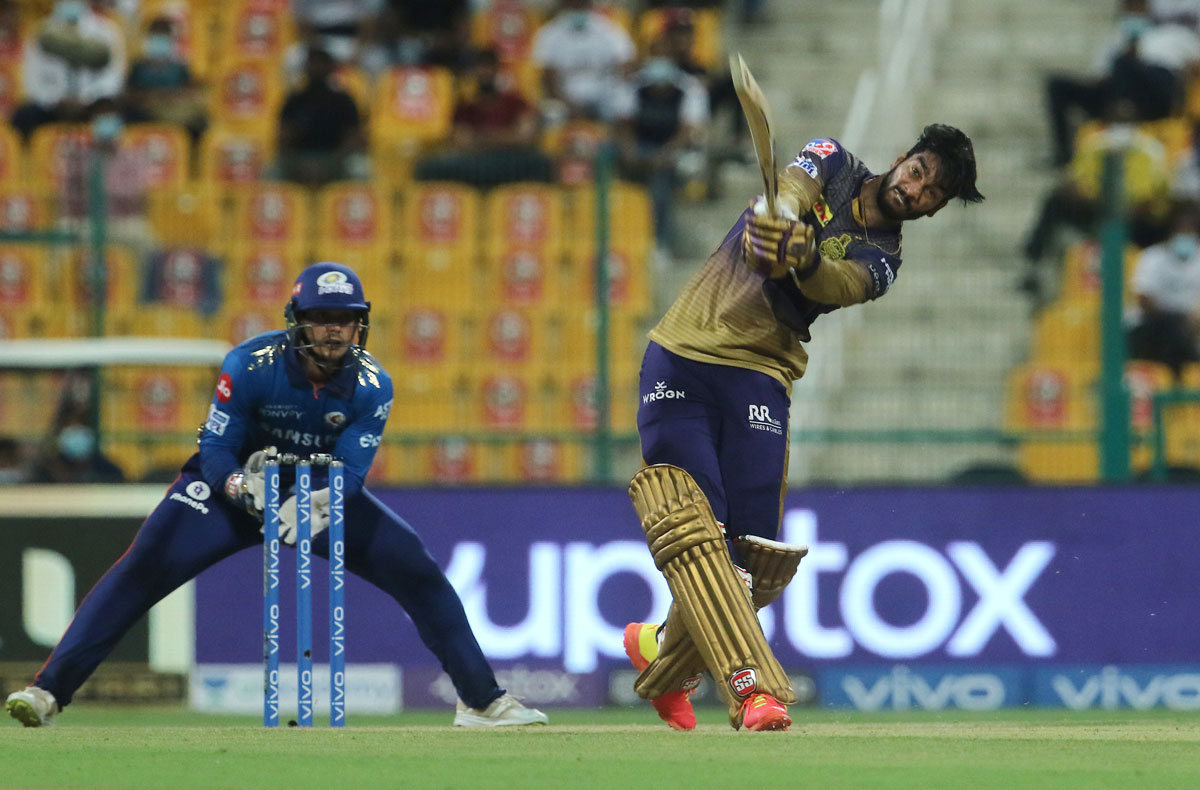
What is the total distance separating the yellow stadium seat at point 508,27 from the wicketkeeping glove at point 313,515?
9.26m

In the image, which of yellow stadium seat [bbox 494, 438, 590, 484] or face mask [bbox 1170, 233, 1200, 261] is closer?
yellow stadium seat [bbox 494, 438, 590, 484]

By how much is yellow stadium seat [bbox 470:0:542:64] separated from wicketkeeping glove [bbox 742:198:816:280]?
10.2 m

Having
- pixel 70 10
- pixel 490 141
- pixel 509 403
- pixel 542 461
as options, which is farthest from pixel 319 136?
pixel 542 461

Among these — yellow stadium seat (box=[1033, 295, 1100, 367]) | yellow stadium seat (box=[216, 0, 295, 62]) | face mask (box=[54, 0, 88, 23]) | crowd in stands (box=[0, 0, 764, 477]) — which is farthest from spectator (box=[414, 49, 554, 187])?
face mask (box=[54, 0, 88, 23])

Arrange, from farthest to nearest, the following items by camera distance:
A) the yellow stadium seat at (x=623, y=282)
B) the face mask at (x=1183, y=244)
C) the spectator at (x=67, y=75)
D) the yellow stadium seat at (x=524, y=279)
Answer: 1. the spectator at (x=67, y=75)
2. the face mask at (x=1183, y=244)
3. the yellow stadium seat at (x=524, y=279)
4. the yellow stadium seat at (x=623, y=282)

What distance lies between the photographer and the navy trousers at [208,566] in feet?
26.2

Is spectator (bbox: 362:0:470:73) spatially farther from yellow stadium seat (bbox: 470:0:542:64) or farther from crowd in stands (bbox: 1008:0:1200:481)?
crowd in stands (bbox: 1008:0:1200:481)

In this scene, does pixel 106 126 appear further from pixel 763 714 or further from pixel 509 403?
pixel 763 714

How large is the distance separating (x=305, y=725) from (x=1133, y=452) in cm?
580

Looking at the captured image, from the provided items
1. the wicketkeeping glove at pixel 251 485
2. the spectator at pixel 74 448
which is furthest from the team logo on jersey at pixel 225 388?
the spectator at pixel 74 448

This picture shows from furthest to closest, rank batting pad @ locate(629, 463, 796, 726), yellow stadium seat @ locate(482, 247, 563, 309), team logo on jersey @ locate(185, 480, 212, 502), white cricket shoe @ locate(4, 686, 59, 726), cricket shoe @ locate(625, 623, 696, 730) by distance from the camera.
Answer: yellow stadium seat @ locate(482, 247, 563, 309), team logo on jersey @ locate(185, 480, 212, 502), white cricket shoe @ locate(4, 686, 59, 726), cricket shoe @ locate(625, 623, 696, 730), batting pad @ locate(629, 463, 796, 726)

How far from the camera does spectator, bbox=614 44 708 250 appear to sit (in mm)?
13188

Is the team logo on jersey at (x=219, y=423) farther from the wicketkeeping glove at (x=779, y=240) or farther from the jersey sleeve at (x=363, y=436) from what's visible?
the wicketkeeping glove at (x=779, y=240)

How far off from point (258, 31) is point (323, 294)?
9.74 m
